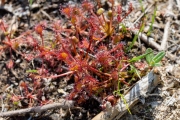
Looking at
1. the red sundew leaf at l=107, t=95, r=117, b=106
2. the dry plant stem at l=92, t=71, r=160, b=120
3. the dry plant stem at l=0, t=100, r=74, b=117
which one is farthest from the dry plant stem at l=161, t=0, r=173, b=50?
the dry plant stem at l=0, t=100, r=74, b=117

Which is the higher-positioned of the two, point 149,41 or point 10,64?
point 149,41

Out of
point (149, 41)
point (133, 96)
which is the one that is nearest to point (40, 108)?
point (133, 96)

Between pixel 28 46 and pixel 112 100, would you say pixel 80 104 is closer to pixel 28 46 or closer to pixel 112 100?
pixel 112 100

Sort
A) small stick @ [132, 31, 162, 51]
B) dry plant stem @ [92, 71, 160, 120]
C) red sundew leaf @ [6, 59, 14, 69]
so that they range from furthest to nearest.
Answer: red sundew leaf @ [6, 59, 14, 69] → small stick @ [132, 31, 162, 51] → dry plant stem @ [92, 71, 160, 120]

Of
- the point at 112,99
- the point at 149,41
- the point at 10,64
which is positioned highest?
the point at 149,41

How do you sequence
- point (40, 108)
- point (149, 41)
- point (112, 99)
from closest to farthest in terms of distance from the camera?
point (112, 99)
point (40, 108)
point (149, 41)

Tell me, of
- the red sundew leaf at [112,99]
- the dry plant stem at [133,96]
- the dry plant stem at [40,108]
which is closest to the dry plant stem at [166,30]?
the dry plant stem at [133,96]

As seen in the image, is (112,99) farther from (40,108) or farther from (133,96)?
(40,108)

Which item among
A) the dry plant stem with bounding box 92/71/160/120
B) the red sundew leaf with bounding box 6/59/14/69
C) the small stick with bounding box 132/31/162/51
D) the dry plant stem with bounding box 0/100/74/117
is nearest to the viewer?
the dry plant stem with bounding box 92/71/160/120

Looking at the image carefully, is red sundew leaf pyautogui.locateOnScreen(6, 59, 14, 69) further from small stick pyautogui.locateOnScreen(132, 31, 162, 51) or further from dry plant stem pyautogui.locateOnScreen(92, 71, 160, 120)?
small stick pyautogui.locateOnScreen(132, 31, 162, 51)
